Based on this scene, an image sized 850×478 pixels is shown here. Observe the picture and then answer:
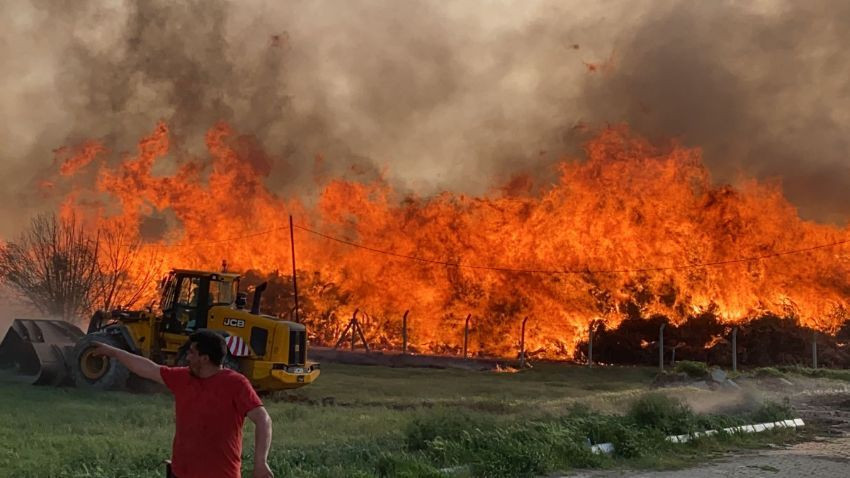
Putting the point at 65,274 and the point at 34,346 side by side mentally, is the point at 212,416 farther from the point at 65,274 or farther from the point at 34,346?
the point at 65,274

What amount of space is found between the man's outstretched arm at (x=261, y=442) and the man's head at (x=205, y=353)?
384mm

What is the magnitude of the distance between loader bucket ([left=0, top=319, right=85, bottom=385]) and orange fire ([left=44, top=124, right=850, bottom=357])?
11775 millimetres

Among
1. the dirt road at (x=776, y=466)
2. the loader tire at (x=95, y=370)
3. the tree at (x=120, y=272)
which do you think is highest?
the tree at (x=120, y=272)

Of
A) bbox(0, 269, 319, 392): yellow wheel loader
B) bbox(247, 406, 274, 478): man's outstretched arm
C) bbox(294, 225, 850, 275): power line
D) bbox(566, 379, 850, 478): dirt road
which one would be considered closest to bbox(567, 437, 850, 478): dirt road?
bbox(566, 379, 850, 478): dirt road

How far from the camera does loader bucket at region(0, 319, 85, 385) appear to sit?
55.6 feet

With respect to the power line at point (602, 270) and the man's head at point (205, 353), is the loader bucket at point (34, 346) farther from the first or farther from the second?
the power line at point (602, 270)

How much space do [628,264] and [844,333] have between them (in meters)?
9.44

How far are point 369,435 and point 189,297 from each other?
7641 millimetres

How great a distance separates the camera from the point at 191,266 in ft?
125

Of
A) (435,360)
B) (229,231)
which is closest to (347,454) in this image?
(435,360)

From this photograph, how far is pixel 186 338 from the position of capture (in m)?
16.3

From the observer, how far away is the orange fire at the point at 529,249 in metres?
33.2

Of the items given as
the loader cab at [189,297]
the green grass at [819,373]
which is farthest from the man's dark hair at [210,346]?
the green grass at [819,373]

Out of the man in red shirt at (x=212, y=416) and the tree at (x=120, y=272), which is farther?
the tree at (x=120, y=272)
